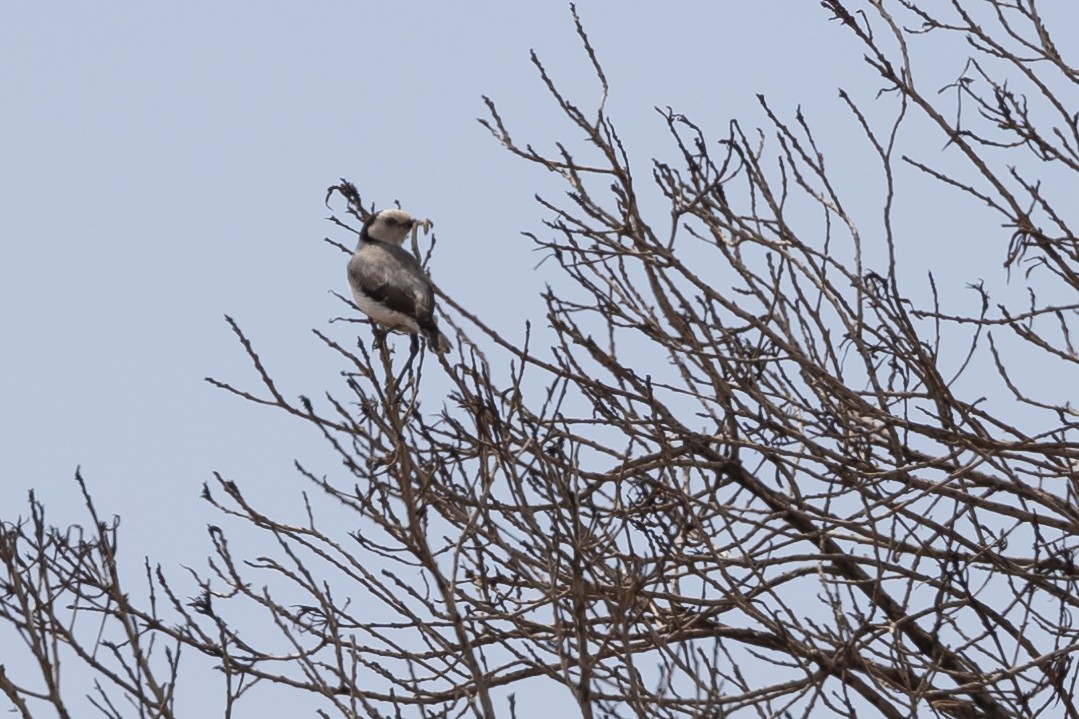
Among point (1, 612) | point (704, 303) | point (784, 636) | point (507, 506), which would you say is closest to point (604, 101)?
point (704, 303)

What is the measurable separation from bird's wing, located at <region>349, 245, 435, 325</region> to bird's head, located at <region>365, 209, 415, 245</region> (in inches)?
8.1

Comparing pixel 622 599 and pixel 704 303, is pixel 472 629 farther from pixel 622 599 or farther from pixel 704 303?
pixel 622 599

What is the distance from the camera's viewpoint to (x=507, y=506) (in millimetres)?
5848

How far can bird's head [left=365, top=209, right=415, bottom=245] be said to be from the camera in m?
9.68

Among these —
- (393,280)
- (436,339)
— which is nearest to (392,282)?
(393,280)

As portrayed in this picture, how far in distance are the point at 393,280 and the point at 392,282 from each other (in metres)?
0.03

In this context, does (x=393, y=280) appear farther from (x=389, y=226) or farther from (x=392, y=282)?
(x=389, y=226)

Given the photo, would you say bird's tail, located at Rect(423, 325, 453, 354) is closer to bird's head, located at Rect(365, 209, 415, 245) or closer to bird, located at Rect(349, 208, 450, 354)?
bird, located at Rect(349, 208, 450, 354)

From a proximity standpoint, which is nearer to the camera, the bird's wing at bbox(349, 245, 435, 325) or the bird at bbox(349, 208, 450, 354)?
the bird at bbox(349, 208, 450, 354)

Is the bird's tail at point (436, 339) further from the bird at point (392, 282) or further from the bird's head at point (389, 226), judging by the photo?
the bird's head at point (389, 226)

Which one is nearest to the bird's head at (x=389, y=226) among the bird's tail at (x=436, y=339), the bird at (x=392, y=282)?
the bird at (x=392, y=282)

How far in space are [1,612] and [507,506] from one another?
187cm

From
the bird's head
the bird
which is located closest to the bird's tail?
the bird

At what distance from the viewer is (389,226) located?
9727mm
